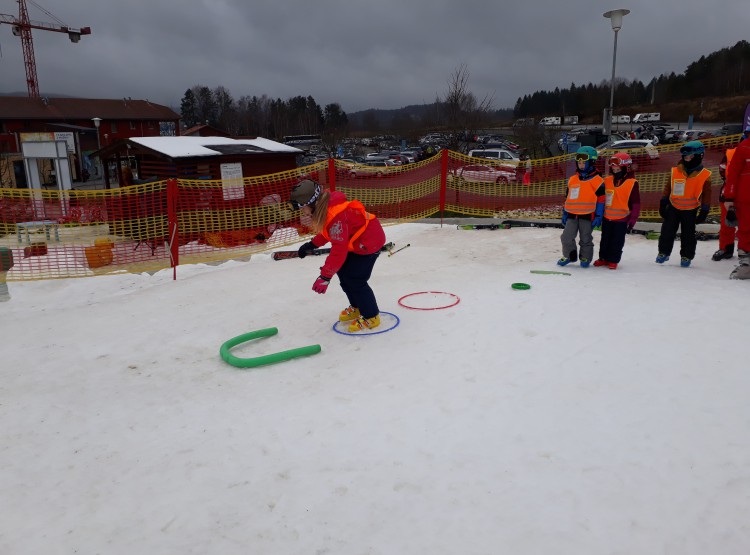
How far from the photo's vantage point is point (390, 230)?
11.5 m

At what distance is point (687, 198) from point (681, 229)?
450 mm

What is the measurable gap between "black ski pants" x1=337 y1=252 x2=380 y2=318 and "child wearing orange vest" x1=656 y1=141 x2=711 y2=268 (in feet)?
14.8

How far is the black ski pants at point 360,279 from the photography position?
17.8 ft

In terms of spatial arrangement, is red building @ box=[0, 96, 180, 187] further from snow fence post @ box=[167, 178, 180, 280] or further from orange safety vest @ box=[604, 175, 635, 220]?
orange safety vest @ box=[604, 175, 635, 220]

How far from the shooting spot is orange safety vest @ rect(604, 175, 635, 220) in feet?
23.8

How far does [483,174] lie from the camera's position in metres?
13.5

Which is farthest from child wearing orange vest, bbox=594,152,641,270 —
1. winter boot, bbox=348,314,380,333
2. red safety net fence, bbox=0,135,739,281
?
red safety net fence, bbox=0,135,739,281

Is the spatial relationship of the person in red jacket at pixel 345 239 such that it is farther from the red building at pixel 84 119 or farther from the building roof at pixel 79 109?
the building roof at pixel 79 109

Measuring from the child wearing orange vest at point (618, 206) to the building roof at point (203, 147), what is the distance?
9.33 metres

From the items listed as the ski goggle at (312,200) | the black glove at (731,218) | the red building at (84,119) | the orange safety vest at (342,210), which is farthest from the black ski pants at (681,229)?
the red building at (84,119)

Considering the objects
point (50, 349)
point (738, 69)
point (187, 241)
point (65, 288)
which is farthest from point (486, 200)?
point (738, 69)

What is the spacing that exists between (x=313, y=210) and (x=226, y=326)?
1799 millimetres

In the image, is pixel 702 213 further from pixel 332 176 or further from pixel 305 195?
pixel 332 176

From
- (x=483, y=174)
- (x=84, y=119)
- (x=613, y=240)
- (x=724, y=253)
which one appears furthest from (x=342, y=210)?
(x=84, y=119)
